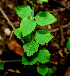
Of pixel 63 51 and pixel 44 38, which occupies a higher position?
pixel 44 38

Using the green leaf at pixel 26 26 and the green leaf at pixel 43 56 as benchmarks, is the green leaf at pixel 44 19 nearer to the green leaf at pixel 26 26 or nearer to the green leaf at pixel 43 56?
the green leaf at pixel 26 26

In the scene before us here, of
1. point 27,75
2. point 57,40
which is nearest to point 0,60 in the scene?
point 27,75

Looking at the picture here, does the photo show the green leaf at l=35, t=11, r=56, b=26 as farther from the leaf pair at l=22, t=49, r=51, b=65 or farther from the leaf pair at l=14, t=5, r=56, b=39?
the leaf pair at l=22, t=49, r=51, b=65

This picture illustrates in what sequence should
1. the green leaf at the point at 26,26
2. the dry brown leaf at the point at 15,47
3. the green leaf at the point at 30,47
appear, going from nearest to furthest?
the green leaf at the point at 26,26 < the green leaf at the point at 30,47 < the dry brown leaf at the point at 15,47

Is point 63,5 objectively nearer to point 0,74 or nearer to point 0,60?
point 0,60

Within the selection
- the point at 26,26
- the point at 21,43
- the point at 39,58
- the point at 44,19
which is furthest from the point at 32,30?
the point at 21,43

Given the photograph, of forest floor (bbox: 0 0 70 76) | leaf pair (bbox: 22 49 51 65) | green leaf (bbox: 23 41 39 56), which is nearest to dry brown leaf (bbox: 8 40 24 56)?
forest floor (bbox: 0 0 70 76)

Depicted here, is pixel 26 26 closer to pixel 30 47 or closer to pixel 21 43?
pixel 30 47

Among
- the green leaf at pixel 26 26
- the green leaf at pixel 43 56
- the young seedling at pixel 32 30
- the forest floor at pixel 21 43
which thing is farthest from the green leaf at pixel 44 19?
the forest floor at pixel 21 43

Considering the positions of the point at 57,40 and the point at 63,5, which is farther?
the point at 63,5
